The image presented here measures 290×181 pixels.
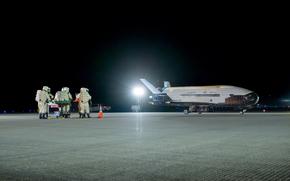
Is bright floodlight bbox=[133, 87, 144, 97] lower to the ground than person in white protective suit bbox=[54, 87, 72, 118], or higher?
higher

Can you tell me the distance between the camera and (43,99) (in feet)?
110

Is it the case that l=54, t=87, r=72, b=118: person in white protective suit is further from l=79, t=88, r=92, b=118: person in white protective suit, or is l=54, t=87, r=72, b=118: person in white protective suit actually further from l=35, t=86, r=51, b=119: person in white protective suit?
l=79, t=88, r=92, b=118: person in white protective suit

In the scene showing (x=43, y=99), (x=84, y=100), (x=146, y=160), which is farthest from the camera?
(x=84, y=100)

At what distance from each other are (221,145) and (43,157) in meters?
5.45

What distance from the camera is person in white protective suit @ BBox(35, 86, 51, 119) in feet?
110

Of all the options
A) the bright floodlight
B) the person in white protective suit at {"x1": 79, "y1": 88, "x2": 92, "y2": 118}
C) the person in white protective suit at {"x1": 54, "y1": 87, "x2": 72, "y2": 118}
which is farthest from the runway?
the bright floodlight

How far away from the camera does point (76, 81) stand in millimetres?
103562

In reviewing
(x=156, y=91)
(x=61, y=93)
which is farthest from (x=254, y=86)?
(x=61, y=93)

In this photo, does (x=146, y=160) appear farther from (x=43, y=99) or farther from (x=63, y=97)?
(x=43, y=99)

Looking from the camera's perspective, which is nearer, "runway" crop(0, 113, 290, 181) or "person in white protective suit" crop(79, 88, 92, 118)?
"runway" crop(0, 113, 290, 181)

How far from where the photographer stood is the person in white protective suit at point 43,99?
110 feet

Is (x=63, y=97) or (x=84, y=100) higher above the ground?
(x=63, y=97)

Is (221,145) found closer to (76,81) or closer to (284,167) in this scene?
(284,167)

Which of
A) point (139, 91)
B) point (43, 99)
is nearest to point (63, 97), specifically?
point (43, 99)
